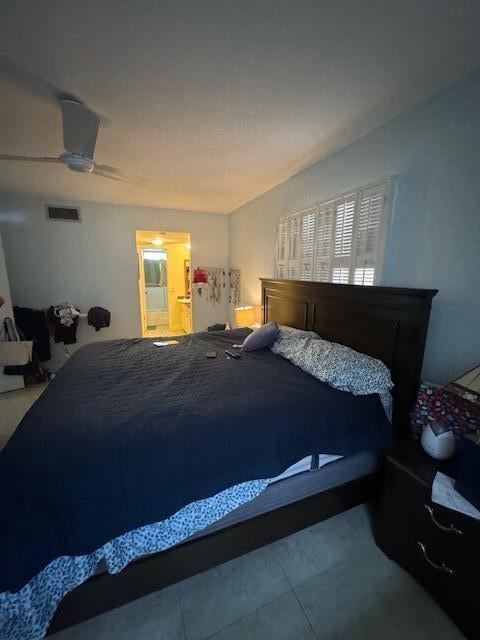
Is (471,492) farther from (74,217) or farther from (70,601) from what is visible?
(74,217)

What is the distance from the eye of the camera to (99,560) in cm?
98

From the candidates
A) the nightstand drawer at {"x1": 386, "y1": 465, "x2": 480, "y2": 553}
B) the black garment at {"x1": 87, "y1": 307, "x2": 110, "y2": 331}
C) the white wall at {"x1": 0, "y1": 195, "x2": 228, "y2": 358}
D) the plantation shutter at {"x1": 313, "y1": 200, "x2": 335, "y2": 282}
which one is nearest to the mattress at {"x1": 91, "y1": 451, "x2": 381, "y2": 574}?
the nightstand drawer at {"x1": 386, "y1": 465, "x2": 480, "y2": 553}

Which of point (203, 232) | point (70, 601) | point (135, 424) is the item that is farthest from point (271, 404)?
point (203, 232)

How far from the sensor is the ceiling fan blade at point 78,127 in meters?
1.52

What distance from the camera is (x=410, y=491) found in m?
1.21

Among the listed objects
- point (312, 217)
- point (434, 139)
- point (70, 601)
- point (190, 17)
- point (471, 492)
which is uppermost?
point (190, 17)

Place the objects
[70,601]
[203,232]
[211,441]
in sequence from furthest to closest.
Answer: [203,232]
[211,441]
[70,601]

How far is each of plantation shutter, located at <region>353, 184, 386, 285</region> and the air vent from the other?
145 inches

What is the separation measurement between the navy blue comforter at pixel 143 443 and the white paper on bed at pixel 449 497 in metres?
0.34

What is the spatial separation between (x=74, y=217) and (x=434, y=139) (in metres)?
4.11

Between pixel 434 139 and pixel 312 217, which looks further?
pixel 312 217

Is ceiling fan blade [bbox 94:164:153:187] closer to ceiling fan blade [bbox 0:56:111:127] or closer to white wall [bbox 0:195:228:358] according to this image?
ceiling fan blade [bbox 0:56:111:127]

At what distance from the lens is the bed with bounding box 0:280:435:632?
971 millimetres

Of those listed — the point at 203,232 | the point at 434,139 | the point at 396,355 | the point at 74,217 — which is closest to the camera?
the point at 434,139
